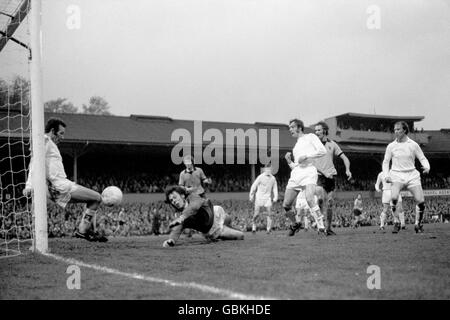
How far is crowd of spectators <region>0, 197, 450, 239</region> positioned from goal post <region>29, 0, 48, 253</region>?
737 cm

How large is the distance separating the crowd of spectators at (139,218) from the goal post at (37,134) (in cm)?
737

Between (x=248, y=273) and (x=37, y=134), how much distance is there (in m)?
3.99

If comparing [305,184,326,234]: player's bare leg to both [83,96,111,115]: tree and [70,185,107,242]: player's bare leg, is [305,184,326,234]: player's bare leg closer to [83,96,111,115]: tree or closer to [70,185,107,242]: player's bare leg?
[70,185,107,242]: player's bare leg

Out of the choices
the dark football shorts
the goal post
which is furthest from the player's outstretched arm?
the goal post

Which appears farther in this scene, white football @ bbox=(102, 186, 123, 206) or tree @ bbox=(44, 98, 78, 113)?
tree @ bbox=(44, 98, 78, 113)

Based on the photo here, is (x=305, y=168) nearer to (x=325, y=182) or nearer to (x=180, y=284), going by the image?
(x=325, y=182)

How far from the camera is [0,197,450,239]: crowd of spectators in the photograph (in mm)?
16484

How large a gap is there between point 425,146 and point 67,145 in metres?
26.0

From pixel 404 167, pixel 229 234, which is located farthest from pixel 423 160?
pixel 229 234

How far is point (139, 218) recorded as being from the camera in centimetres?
1931

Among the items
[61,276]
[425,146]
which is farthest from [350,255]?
[425,146]

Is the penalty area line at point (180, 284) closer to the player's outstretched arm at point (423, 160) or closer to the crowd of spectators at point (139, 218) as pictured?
the player's outstretched arm at point (423, 160)

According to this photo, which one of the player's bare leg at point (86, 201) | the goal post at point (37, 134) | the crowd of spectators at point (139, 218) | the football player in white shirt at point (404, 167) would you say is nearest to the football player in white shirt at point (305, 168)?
the football player in white shirt at point (404, 167)
